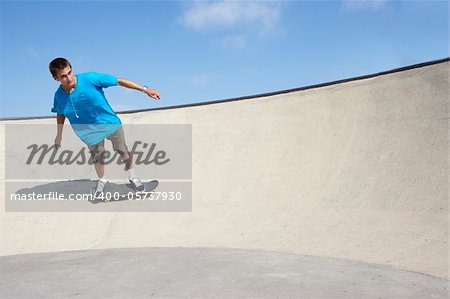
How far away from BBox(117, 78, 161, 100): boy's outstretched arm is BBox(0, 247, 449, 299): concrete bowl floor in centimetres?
189

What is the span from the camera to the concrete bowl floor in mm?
3244

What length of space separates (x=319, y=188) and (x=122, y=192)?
302 centimetres

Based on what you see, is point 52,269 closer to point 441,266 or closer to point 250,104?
point 441,266

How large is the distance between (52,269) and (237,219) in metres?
2.30

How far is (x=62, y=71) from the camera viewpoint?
5.30 meters

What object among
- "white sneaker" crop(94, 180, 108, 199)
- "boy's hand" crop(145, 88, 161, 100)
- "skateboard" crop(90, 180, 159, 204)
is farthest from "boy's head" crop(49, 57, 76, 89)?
"skateboard" crop(90, 180, 159, 204)

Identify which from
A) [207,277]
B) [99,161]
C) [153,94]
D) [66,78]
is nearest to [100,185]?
[99,161]

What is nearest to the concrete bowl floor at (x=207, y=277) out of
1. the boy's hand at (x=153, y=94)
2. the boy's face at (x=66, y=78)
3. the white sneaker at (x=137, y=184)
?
the white sneaker at (x=137, y=184)

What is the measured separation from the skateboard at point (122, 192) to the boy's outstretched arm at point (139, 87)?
1.58m

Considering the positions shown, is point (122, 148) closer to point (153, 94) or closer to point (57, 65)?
point (153, 94)

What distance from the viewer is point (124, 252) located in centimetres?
476

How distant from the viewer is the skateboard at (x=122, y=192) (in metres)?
6.31

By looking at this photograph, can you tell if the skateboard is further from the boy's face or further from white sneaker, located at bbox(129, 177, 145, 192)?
the boy's face

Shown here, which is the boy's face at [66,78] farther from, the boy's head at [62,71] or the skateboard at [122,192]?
the skateboard at [122,192]
